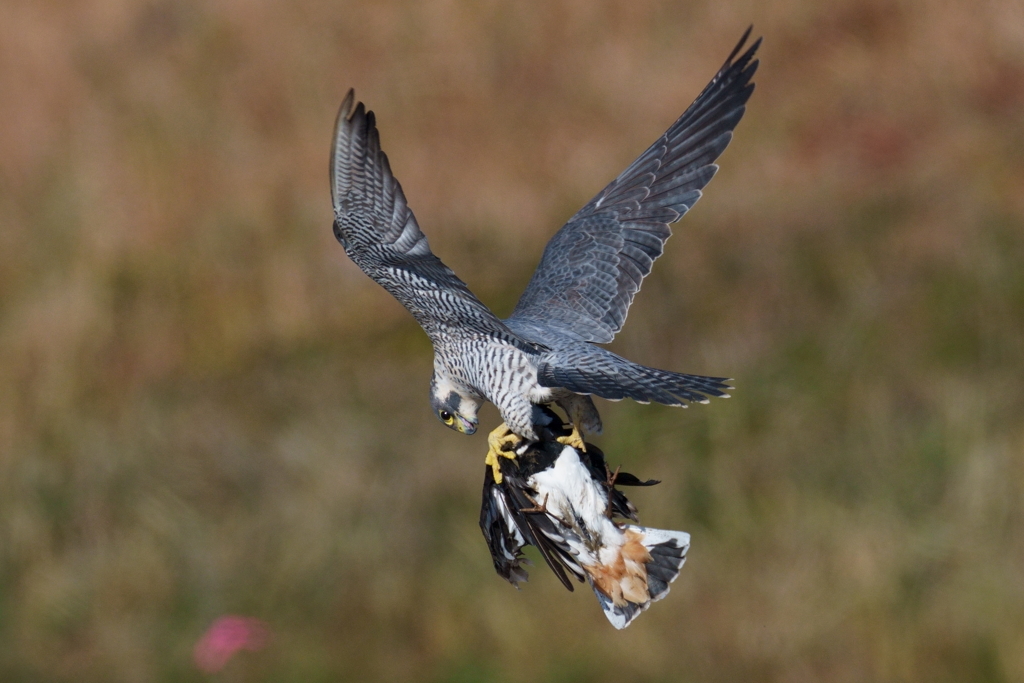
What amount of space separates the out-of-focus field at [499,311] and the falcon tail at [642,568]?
5091 mm

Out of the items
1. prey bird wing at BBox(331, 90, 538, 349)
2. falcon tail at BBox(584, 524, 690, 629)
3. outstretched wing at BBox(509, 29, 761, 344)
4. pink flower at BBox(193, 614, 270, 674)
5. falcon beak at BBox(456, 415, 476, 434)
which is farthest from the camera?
pink flower at BBox(193, 614, 270, 674)

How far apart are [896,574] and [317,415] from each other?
489 centimetres

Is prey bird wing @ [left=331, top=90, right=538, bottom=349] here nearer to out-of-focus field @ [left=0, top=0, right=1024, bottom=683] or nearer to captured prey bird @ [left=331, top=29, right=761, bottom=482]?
captured prey bird @ [left=331, top=29, right=761, bottom=482]

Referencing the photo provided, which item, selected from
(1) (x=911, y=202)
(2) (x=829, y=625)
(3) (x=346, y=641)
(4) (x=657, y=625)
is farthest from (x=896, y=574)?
(3) (x=346, y=641)

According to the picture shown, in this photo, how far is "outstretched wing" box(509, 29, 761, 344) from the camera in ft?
16.4

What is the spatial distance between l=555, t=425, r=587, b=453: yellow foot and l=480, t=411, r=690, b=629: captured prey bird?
27 millimetres

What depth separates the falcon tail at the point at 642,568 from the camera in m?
4.27

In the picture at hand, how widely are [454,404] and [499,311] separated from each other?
19.2ft

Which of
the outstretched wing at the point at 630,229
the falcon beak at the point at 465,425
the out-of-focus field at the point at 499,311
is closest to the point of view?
the falcon beak at the point at 465,425

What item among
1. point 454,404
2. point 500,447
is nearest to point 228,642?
point 454,404

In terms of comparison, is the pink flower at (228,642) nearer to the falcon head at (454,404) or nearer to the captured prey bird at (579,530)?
the falcon head at (454,404)

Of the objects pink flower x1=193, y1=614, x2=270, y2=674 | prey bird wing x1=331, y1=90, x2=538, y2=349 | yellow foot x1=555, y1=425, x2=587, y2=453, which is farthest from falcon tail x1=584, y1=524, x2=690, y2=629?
pink flower x1=193, y1=614, x2=270, y2=674

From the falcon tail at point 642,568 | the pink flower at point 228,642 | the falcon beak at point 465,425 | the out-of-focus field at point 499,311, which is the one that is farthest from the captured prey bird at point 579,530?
the pink flower at point 228,642

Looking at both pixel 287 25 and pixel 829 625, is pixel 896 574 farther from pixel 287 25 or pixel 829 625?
pixel 287 25
